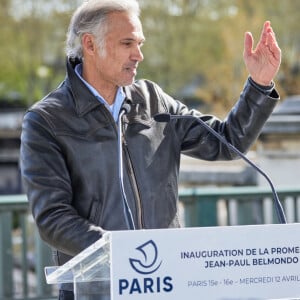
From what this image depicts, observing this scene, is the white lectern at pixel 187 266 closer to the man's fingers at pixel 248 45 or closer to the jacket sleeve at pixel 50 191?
the jacket sleeve at pixel 50 191

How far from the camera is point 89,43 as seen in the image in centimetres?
338

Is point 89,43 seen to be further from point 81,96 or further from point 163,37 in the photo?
point 163,37

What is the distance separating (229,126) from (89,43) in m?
0.62

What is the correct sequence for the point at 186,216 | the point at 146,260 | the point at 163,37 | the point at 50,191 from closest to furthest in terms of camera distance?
the point at 146,260 → the point at 50,191 → the point at 186,216 → the point at 163,37

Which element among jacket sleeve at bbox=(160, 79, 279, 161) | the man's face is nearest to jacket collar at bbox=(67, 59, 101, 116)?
the man's face

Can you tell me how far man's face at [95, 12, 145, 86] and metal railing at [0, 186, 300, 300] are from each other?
4.10m

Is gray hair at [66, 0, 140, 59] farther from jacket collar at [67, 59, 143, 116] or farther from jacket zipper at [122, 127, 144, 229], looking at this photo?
jacket zipper at [122, 127, 144, 229]

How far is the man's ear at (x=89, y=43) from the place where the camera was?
3350mm

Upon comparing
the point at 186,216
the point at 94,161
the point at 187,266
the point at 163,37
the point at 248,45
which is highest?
the point at 163,37

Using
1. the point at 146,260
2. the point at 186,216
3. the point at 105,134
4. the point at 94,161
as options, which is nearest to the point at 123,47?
the point at 105,134

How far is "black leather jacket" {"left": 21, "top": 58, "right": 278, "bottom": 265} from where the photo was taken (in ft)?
10.3

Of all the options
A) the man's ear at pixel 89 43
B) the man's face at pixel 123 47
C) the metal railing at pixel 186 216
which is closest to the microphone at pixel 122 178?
the man's face at pixel 123 47

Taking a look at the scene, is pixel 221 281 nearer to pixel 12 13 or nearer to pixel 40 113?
pixel 40 113

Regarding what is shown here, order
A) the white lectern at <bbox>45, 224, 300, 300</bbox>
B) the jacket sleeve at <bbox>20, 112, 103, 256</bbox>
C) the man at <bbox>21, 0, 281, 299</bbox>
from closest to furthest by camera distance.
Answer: the white lectern at <bbox>45, 224, 300, 300</bbox>
the jacket sleeve at <bbox>20, 112, 103, 256</bbox>
the man at <bbox>21, 0, 281, 299</bbox>
